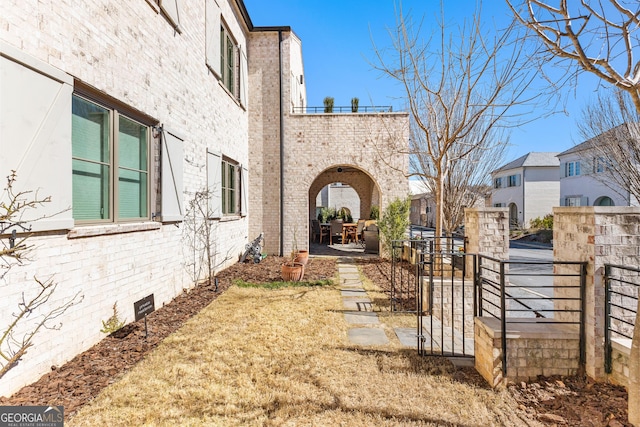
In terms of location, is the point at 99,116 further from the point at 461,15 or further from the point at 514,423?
the point at 461,15

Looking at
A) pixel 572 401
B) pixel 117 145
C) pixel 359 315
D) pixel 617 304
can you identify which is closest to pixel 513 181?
pixel 359 315

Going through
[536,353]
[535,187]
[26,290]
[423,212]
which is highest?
[535,187]

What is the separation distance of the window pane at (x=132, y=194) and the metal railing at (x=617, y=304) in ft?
18.0

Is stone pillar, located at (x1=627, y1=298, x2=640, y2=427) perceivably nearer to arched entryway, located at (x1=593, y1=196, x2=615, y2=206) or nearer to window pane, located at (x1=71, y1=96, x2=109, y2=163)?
window pane, located at (x1=71, y1=96, x2=109, y2=163)

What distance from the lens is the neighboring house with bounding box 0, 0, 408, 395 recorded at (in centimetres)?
266

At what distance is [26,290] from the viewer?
8.73ft

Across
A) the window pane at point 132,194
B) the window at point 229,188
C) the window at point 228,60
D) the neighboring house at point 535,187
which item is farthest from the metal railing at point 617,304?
the neighboring house at point 535,187

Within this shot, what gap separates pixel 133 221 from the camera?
14.4 feet

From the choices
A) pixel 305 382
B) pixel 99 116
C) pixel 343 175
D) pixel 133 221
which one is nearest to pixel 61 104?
pixel 99 116

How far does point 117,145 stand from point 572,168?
29058 millimetres

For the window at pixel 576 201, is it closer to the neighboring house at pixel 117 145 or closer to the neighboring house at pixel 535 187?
the neighboring house at pixel 535 187

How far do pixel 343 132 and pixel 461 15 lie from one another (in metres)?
4.65

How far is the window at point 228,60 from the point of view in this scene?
8.13 metres

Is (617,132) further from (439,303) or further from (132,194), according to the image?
(132,194)
